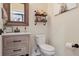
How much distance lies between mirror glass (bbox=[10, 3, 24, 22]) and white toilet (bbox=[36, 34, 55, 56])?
474 millimetres

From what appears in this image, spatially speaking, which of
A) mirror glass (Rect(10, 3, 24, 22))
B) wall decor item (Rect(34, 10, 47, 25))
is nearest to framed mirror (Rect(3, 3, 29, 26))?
mirror glass (Rect(10, 3, 24, 22))

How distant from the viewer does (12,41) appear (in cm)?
214

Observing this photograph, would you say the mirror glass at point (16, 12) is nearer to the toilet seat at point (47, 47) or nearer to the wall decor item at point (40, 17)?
the wall decor item at point (40, 17)

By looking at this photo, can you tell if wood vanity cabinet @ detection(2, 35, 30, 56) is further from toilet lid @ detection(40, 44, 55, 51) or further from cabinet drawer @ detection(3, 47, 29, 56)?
toilet lid @ detection(40, 44, 55, 51)

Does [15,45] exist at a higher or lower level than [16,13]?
lower

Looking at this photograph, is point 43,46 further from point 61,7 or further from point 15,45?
point 61,7

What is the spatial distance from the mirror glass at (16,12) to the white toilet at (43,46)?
474 mm

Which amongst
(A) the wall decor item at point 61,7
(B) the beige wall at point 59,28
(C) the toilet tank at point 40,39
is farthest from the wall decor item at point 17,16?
(A) the wall decor item at point 61,7

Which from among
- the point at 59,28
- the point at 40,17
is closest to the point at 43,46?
the point at 59,28

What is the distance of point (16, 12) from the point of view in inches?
84.2

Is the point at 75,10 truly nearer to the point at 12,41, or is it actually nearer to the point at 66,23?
the point at 66,23

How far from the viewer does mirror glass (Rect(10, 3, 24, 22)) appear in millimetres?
2131

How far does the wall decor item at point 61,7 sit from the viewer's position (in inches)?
78.0

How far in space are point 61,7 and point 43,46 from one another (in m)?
0.77
